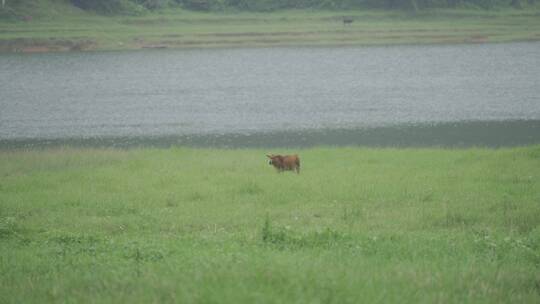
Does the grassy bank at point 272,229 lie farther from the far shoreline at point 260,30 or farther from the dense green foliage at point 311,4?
the dense green foliage at point 311,4

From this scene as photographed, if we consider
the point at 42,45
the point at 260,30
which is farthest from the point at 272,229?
the point at 260,30

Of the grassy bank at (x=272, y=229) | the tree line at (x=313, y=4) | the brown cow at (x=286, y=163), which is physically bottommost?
the tree line at (x=313, y=4)

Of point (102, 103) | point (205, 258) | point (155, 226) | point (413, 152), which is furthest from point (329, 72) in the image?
point (205, 258)

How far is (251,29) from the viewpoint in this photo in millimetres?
107375

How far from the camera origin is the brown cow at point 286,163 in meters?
21.4

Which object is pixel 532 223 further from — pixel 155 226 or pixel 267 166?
pixel 267 166

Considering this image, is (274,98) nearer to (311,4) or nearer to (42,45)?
(42,45)

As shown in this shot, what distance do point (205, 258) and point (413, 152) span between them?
62.6 feet

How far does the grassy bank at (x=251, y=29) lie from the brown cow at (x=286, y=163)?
243 ft

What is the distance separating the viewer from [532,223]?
1331 centimetres

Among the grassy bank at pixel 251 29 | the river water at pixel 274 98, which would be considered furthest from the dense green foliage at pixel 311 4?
the river water at pixel 274 98

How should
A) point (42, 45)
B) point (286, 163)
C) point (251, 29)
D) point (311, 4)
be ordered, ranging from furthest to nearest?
1. point (311, 4)
2. point (251, 29)
3. point (42, 45)
4. point (286, 163)

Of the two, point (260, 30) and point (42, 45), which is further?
point (260, 30)

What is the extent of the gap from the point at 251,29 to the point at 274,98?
2266 inches
